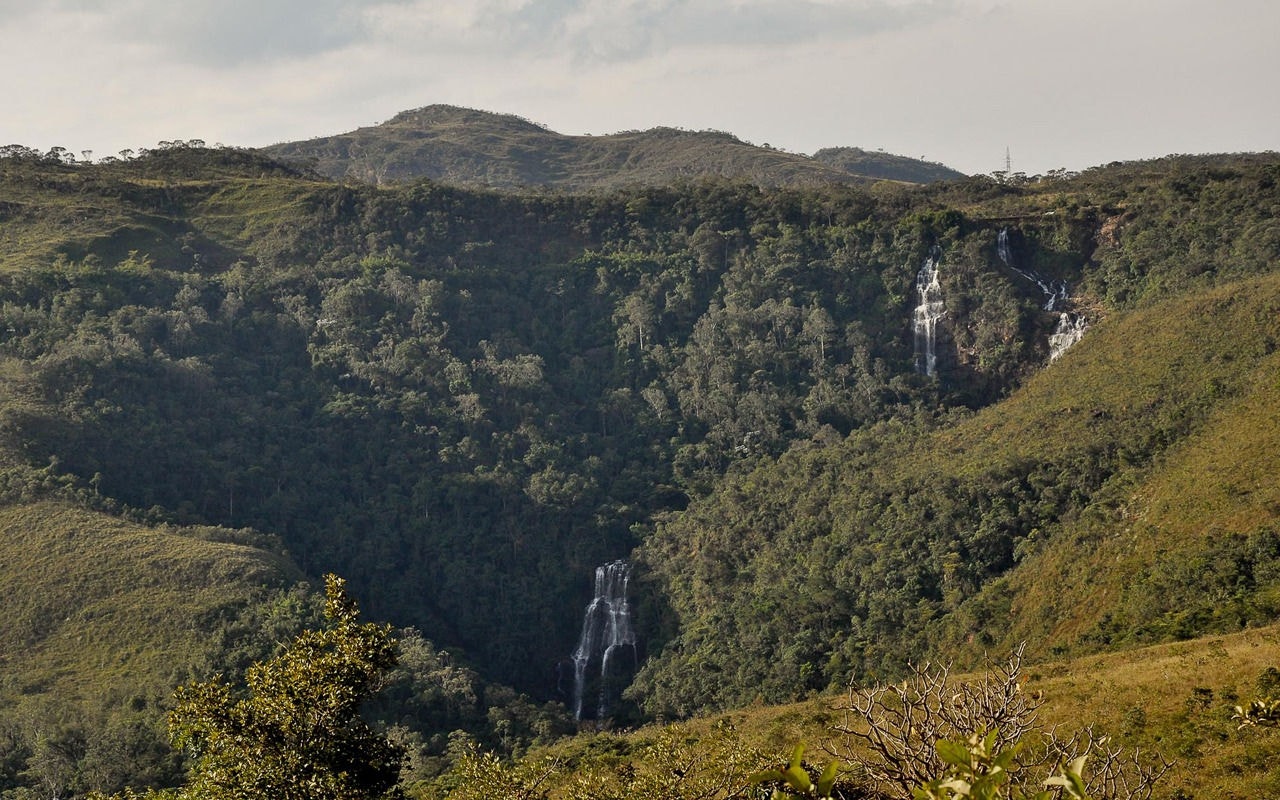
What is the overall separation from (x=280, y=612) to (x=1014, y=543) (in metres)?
31.4

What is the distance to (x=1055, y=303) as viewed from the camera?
218ft

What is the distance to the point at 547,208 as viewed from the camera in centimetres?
8900

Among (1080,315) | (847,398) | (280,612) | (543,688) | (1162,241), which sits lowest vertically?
(543,688)

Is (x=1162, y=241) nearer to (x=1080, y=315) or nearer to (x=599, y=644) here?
(x=1080, y=315)

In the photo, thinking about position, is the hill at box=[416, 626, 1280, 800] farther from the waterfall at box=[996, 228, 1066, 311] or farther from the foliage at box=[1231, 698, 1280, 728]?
the waterfall at box=[996, 228, 1066, 311]

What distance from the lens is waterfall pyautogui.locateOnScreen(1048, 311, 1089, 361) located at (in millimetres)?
62375

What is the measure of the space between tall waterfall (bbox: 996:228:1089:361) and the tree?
54.8 m

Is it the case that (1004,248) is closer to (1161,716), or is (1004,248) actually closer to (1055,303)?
(1055,303)

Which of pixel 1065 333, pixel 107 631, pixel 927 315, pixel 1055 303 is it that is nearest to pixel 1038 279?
pixel 1055 303

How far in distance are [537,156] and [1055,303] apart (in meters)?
118

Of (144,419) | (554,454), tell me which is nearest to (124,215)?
(144,419)

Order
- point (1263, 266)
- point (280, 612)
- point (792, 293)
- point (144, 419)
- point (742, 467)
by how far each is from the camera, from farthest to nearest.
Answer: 1. point (792, 293)
2. point (742, 467)
3. point (144, 419)
4. point (1263, 266)
5. point (280, 612)

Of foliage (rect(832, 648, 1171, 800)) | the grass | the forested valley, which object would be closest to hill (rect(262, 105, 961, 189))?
the forested valley

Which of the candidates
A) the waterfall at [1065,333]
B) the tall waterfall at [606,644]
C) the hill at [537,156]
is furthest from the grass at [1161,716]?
the hill at [537,156]
